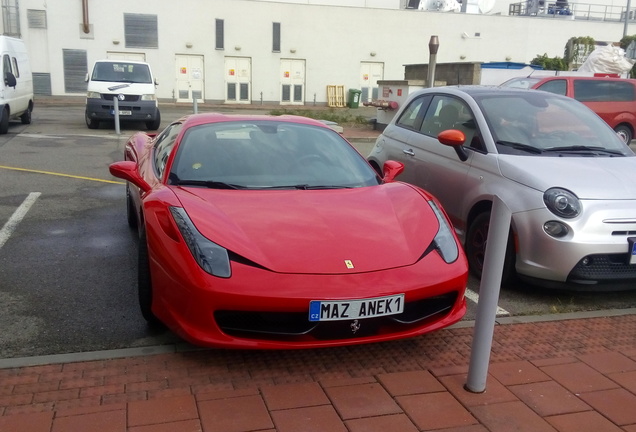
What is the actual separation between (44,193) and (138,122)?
959 centimetres

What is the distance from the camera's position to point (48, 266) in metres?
5.15

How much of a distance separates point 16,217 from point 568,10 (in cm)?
4040

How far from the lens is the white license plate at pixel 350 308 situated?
10.6ft

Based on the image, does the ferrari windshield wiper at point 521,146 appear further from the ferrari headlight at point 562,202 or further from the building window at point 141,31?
the building window at point 141,31

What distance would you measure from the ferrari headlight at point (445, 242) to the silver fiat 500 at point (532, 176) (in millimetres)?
412

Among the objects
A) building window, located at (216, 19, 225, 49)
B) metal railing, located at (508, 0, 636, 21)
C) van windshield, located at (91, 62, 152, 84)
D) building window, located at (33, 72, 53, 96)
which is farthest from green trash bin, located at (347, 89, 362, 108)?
van windshield, located at (91, 62, 152, 84)

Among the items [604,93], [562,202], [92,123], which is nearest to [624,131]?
[604,93]

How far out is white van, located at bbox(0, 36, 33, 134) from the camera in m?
13.7

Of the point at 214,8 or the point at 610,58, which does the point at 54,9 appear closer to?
the point at 214,8

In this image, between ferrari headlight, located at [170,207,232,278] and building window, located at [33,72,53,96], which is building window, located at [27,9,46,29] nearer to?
building window, located at [33,72,53,96]

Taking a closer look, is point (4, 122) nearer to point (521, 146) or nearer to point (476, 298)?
point (521, 146)

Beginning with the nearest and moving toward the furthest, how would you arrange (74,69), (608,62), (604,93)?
1. (604,93)
2. (608,62)
3. (74,69)

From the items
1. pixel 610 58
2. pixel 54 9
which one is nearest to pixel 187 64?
pixel 54 9

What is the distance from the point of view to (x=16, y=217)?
6691mm
